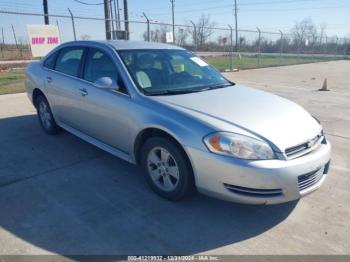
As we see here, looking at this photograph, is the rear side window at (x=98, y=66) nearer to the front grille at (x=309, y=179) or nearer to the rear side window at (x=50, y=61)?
the rear side window at (x=50, y=61)

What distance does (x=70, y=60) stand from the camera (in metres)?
4.81

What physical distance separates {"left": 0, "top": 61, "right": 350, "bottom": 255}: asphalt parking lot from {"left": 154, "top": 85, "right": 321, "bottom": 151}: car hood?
2.53ft

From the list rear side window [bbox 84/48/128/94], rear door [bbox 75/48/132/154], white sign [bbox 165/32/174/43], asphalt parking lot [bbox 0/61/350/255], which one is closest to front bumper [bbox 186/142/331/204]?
asphalt parking lot [bbox 0/61/350/255]

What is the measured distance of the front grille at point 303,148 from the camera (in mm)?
2945

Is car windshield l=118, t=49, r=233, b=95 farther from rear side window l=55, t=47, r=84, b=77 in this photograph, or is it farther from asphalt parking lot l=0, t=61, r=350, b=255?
asphalt parking lot l=0, t=61, r=350, b=255

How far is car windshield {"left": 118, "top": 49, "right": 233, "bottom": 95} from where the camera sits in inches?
150

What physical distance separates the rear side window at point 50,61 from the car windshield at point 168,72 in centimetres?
168

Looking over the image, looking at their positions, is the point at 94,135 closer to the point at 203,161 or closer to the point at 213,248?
the point at 203,161

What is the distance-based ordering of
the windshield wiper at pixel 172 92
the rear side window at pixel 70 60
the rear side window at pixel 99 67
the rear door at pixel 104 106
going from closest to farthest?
the windshield wiper at pixel 172 92 → the rear door at pixel 104 106 → the rear side window at pixel 99 67 → the rear side window at pixel 70 60

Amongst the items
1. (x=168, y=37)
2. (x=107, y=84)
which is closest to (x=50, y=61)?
(x=107, y=84)

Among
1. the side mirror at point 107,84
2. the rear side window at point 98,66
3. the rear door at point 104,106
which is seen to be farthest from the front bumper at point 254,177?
the rear side window at point 98,66

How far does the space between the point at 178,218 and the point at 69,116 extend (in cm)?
245

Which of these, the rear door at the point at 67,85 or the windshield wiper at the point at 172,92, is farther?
the rear door at the point at 67,85

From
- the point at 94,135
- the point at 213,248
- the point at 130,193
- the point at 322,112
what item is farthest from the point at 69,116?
the point at 322,112
